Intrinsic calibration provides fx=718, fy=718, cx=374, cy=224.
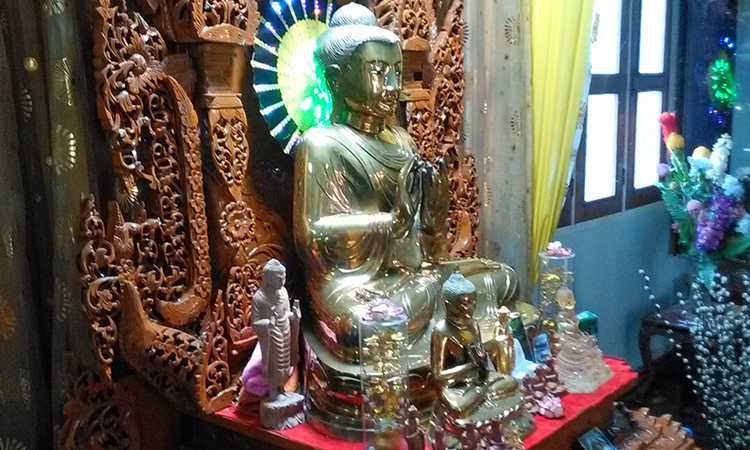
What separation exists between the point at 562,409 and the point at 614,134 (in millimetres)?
1699

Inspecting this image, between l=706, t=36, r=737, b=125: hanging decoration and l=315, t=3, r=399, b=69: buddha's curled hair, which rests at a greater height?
l=315, t=3, r=399, b=69: buddha's curled hair

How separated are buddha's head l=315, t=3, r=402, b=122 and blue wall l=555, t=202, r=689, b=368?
137 centimetres

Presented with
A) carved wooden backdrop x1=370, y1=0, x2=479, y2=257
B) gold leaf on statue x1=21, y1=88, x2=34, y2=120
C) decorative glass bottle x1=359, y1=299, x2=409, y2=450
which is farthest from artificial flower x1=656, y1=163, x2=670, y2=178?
gold leaf on statue x1=21, y1=88, x2=34, y2=120

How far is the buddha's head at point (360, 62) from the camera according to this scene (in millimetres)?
1863

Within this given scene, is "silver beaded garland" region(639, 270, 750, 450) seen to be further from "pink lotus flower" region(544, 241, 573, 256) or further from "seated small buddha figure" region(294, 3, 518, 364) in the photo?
"seated small buddha figure" region(294, 3, 518, 364)

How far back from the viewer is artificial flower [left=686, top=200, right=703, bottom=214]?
2.72 metres

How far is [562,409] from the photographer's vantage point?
66.6 inches

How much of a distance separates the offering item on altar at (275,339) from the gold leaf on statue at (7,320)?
Result: 51 cm

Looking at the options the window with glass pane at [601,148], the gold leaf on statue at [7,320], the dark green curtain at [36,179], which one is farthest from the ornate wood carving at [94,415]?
the window with glass pane at [601,148]

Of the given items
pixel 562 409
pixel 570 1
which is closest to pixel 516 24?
pixel 570 1

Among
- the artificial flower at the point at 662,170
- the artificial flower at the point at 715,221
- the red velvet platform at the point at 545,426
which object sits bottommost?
the red velvet platform at the point at 545,426

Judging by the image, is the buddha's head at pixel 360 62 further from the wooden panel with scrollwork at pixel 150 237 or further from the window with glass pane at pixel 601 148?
the window with glass pane at pixel 601 148

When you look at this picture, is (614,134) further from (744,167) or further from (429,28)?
(429,28)

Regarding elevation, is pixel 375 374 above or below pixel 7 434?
above
